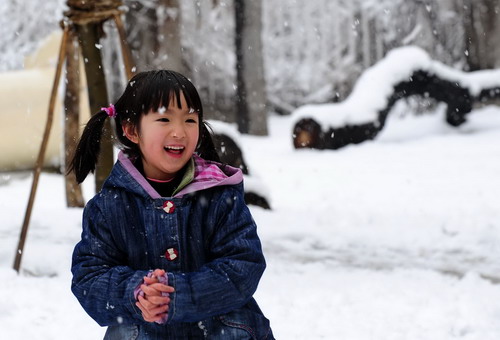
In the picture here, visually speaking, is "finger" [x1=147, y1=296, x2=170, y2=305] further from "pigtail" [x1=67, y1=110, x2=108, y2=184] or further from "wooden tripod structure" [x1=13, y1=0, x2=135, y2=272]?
"wooden tripod structure" [x1=13, y1=0, x2=135, y2=272]

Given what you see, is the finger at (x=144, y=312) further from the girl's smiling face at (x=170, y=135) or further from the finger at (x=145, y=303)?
the girl's smiling face at (x=170, y=135)

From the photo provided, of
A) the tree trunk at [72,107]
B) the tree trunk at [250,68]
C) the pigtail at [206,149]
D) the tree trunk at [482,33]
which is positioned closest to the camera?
the pigtail at [206,149]

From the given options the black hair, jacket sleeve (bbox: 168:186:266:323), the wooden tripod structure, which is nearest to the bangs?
the black hair

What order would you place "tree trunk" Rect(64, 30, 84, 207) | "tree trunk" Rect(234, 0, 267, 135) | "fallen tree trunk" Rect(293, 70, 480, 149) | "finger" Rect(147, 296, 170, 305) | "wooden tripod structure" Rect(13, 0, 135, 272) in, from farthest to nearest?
1. "tree trunk" Rect(234, 0, 267, 135)
2. "fallen tree trunk" Rect(293, 70, 480, 149)
3. "tree trunk" Rect(64, 30, 84, 207)
4. "wooden tripod structure" Rect(13, 0, 135, 272)
5. "finger" Rect(147, 296, 170, 305)

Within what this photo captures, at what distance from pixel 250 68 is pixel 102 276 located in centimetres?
1397

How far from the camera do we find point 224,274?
213 cm

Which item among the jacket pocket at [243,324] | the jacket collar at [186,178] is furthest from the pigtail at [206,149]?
the jacket pocket at [243,324]

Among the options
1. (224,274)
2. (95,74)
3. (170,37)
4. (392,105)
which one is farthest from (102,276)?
(170,37)

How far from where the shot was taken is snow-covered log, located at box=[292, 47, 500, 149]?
12617mm

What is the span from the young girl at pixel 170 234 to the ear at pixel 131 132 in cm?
5

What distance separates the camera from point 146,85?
2.23 meters

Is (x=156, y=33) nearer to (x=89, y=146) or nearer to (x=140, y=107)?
(x=89, y=146)

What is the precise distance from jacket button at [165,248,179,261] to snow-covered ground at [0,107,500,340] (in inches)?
76.6

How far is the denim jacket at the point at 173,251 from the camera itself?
84.4 inches
